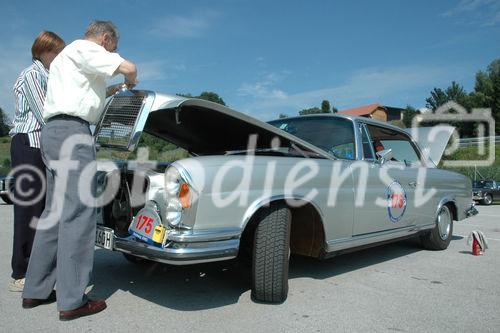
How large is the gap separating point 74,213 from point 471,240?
4.68 metres

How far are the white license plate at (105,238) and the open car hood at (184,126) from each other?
60 cm

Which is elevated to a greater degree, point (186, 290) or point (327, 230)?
point (327, 230)

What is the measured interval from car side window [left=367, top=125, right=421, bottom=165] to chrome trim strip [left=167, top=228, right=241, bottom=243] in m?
2.64

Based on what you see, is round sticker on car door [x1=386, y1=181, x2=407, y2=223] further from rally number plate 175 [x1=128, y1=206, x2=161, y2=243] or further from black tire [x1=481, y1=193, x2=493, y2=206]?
black tire [x1=481, y1=193, x2=493, y2=206]

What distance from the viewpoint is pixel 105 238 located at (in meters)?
2.91

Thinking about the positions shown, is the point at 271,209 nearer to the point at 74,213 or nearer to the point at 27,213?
the point at 74,213

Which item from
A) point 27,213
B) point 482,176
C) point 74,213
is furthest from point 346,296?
point 482,176

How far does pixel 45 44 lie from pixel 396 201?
347 cm

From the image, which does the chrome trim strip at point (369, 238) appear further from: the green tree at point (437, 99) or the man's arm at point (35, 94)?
the green tree at point (437, 99)

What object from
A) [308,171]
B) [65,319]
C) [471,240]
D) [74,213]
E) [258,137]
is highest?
[258,137]

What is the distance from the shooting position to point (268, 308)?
2906 millimetres

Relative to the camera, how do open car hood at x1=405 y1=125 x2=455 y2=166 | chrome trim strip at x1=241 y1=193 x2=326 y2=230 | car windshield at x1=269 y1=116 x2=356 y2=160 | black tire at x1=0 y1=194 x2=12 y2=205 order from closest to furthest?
chrome trim strip at x1=241 y1=193 x2=326 y2=230 < car windshield at x1=269 y1=116 x2=356 y2=160 < open car hood at x1=405 y1=125 x2=455 y2=166 < black tire at x1=0 y1=194 x2=12 y2=205

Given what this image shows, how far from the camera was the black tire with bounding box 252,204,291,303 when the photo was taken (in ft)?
9.41

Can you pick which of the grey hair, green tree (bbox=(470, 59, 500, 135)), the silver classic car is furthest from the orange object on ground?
green tree (bbox=(470, 59, 500, 135))
